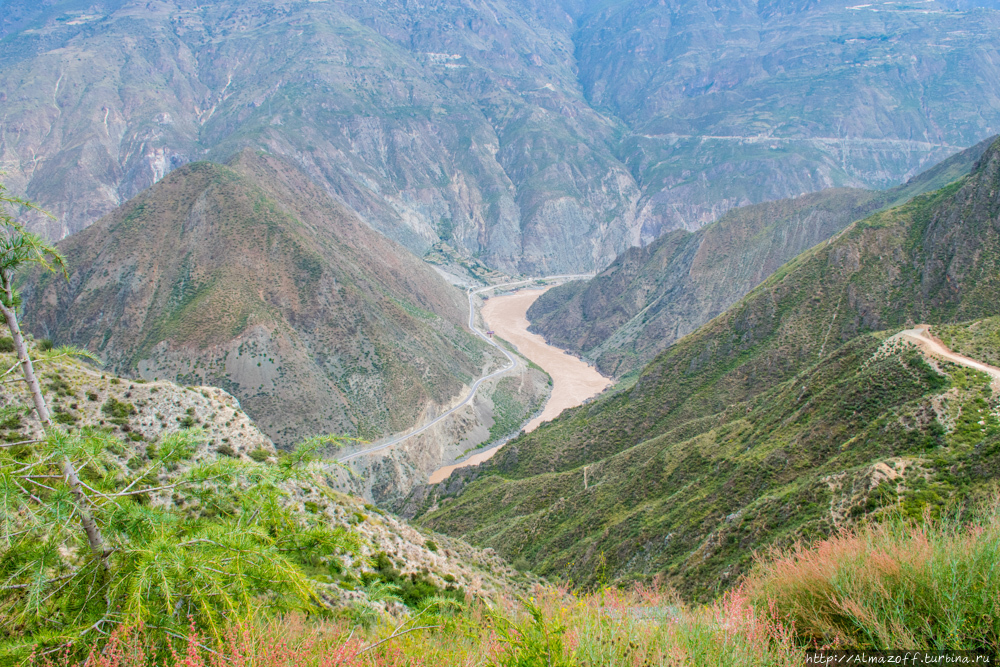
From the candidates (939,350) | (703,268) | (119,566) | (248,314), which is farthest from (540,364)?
(119,566)

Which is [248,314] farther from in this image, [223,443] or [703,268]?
[703,268]

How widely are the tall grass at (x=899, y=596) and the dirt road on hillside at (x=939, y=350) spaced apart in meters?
24.8

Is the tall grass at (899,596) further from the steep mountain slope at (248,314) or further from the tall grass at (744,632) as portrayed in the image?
the steep mountain slope at (248,314)

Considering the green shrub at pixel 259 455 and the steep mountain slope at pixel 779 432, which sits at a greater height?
the steep mountain slope at pixel 779 432

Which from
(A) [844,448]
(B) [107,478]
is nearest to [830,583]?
(B) [107,478]

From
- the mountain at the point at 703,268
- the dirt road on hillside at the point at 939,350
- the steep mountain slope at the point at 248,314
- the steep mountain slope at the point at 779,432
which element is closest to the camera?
the steep mountain slope at the point at 779,432

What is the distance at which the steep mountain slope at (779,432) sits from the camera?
24109mm

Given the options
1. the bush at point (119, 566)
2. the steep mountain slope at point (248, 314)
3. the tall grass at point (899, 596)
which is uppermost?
the tall grass at point (899, 596)

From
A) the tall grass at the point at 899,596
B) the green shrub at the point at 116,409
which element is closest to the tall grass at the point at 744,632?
the tall grass at the point at 899,596

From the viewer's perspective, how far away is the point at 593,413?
6319cm

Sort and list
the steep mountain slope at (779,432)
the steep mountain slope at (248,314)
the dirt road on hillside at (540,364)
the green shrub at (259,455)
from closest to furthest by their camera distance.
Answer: the steep mountain slope at (779,432)
the green shrub at (259,455)
the steep mountain slope at (248,314)
the dirt road on hillside at (540,364)

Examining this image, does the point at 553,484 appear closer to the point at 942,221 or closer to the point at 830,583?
the point at 830,583

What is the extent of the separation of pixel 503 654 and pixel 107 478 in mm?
6561

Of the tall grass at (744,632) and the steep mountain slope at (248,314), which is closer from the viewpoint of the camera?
the tall grass at (744,632)
